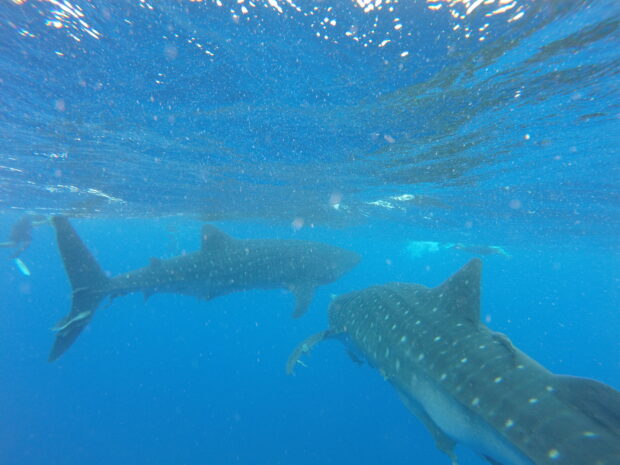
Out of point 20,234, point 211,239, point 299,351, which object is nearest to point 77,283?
point 211,239

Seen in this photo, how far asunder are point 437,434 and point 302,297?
28.4 feet

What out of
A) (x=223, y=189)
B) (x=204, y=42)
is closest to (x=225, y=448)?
(x=223, y=189)

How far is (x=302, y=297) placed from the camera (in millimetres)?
12836

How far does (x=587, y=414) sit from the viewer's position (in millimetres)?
2740

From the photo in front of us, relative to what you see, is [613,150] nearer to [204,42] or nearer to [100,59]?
[204,42]

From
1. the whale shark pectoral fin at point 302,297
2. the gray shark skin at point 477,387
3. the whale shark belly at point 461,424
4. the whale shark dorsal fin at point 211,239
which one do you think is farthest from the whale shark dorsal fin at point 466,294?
the whale shark dorsal fin at point 211,239

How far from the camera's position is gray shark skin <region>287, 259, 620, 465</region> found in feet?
8.73

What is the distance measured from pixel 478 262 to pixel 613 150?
11.2 m

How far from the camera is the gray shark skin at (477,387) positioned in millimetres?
2662

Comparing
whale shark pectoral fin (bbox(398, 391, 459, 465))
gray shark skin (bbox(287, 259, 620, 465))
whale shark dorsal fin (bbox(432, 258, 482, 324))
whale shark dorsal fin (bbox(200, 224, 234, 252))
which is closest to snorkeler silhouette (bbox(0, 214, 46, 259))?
whale shark dorsal fin (bbox(200, 224, 234, 252))

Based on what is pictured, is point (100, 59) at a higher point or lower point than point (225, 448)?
higher

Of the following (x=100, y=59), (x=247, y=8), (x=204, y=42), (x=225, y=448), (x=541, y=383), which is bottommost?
(x=225, y=448)

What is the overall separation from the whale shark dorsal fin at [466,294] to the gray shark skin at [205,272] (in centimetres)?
811

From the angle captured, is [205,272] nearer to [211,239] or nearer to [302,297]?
[211,239]
